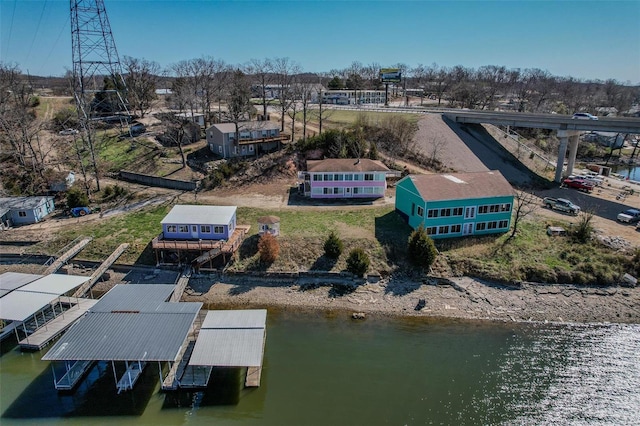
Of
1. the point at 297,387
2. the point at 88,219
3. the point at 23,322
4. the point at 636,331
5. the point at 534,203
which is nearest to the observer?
the point at 297,387

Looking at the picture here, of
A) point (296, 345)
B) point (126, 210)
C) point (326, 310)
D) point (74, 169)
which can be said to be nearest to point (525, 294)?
point (326, 310)

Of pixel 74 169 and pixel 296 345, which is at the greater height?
pixel 74 169

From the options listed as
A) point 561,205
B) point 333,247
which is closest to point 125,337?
point 333,247

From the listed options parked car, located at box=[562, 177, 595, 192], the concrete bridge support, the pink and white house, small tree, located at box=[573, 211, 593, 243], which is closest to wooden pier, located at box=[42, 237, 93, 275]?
the pink and white house

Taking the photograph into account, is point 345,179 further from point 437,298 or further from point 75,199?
point 75,199

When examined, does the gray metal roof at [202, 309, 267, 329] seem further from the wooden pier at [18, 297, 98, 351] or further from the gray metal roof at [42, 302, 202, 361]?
the wooden pier at [18, 297, 98, 351]

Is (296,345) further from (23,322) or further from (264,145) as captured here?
(264,145)
